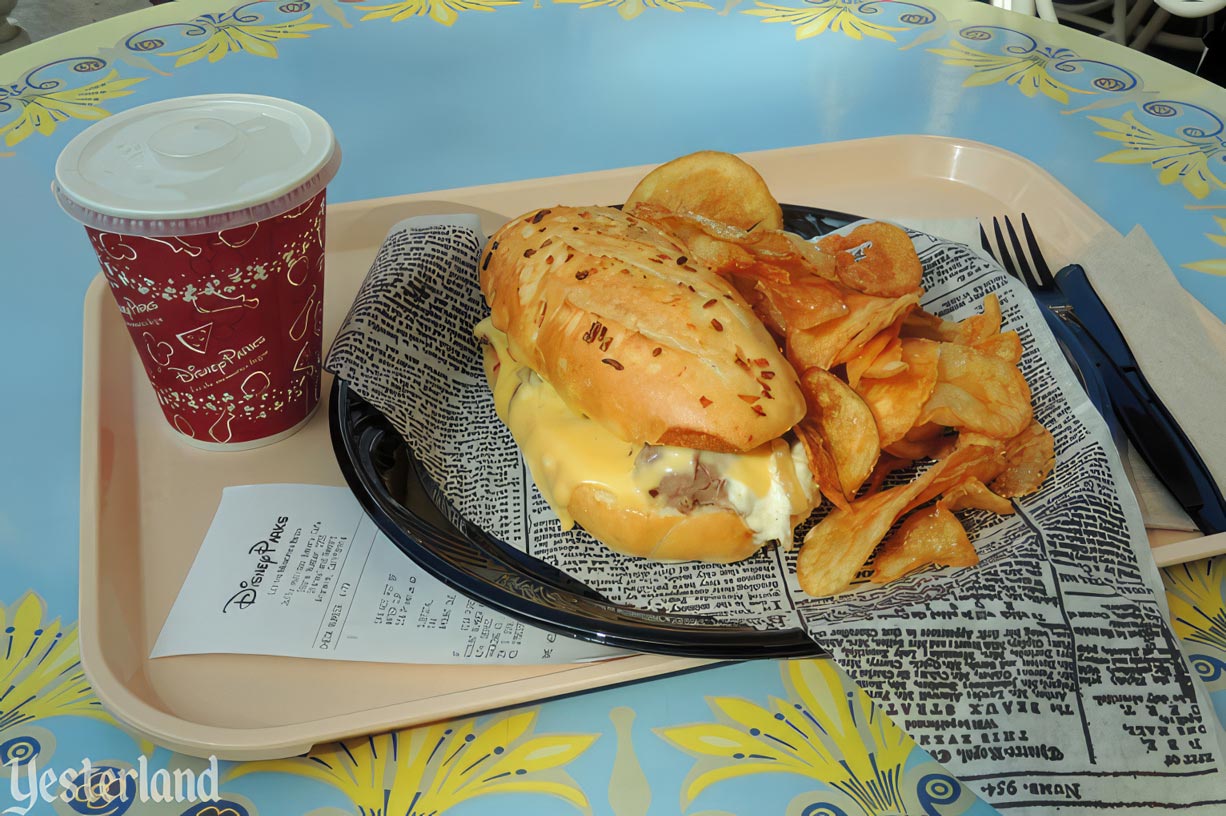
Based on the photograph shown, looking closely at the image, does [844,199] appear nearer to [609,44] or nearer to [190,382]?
[609,44]

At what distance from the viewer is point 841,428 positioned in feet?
3.13

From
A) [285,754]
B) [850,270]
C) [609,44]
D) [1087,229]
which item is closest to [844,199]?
[1087,229]

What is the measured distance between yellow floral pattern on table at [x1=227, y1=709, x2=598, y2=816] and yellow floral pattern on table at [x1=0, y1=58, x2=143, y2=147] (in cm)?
139

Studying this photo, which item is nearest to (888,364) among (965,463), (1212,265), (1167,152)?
(965,463)

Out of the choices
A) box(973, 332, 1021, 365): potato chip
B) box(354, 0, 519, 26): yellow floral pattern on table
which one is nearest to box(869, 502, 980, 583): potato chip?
box(973, 332, 1021, 365): potato chip

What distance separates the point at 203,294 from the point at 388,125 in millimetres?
904

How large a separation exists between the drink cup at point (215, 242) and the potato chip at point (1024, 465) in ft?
2.45

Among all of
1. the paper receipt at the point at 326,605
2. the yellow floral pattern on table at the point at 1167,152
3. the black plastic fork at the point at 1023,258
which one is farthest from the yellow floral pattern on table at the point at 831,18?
the paper receipt at the point at 326,605

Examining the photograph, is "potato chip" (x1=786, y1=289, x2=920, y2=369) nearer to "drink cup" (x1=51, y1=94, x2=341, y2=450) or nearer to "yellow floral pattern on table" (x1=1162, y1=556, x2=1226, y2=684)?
"yellow floral pattern on table" (x1=1162, y1=556, x2=1226, y2=684)

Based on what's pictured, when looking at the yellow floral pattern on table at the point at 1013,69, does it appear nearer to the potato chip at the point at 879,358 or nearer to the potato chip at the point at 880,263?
the potato chip at the point at 880,263

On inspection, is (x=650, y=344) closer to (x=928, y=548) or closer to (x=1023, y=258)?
(x=928, y=548)

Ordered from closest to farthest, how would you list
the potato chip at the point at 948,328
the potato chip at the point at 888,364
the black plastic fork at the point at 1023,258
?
the potato chip at the point at 888,364
the potato chip at the point at 948,328
the black plastic fork at the point at 1023,258

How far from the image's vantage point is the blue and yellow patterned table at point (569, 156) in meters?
0.77

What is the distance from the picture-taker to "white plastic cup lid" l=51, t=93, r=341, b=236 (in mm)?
895
